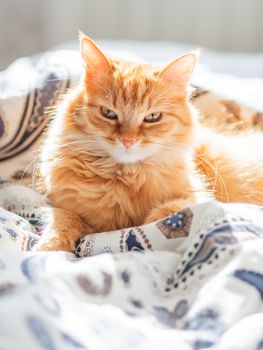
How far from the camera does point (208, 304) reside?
915 millimetres

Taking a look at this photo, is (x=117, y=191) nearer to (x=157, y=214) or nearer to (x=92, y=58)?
(x=157, y=214)

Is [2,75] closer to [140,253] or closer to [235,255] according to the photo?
[140,253]

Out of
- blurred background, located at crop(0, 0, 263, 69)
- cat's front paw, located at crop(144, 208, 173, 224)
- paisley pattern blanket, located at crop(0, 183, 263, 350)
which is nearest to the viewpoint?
paisley pattern blanket, located at crop(0, 183, 263, 350)

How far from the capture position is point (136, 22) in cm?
298

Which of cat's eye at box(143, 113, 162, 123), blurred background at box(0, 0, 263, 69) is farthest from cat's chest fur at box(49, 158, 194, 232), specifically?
blurred background at box(0, 0, 263, 69)

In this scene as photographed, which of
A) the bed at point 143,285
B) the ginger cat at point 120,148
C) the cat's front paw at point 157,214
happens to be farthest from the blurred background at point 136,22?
the cat's front paw at point 157,214

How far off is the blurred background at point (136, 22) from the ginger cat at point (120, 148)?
1.58m

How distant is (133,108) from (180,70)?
0.56 ft

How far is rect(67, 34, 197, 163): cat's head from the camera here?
1.34m

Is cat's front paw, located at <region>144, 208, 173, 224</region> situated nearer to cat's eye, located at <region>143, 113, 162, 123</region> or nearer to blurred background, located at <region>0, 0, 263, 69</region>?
cat's eye, located at <region>143, 113, 162, 123</region>

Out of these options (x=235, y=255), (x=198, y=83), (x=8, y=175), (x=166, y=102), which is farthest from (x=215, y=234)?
(x=198, y=83)

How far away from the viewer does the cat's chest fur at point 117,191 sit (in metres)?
1.39

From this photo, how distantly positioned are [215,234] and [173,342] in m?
0.29

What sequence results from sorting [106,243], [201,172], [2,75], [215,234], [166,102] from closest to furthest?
[215,234], [106,243], [166,102], [201,172], [2,75]
